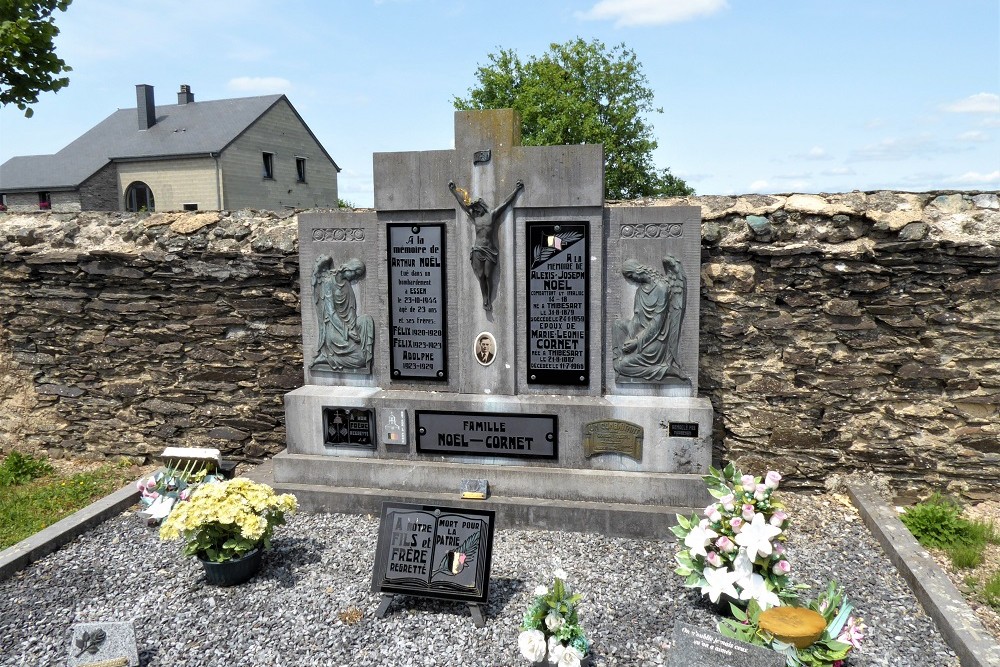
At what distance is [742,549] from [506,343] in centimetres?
278

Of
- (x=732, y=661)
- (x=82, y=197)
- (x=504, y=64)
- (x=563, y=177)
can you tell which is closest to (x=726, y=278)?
(x=563, y=177)

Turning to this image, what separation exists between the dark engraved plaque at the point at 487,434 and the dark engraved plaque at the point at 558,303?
1.45 feet

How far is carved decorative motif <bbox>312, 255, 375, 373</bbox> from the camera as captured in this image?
661 centimetres

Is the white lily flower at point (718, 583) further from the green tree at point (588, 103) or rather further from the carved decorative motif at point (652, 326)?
the green tree at point (588, 103)

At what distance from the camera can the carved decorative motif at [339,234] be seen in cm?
655

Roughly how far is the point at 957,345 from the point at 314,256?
6359 millimetres

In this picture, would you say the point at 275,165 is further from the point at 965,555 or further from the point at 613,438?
the point at 965,555

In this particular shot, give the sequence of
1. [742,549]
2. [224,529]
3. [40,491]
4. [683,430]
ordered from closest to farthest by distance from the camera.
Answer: [742,549] < [224,529] < [683,430] < [40,491]

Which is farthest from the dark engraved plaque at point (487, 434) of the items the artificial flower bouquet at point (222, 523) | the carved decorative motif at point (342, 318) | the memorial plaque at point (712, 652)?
the memorial plaque at point (712, 652)

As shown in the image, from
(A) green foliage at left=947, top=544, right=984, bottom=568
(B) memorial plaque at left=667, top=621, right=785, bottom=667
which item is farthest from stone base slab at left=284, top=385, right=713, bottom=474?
(B) memorial plaque at left=667, top=621, right=785, bottom=667

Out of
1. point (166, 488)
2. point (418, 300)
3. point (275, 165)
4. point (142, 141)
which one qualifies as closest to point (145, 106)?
point (142, 141)

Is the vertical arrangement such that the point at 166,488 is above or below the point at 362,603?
above

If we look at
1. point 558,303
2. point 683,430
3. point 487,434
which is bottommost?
point 487,434

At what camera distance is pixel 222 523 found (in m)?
4.96
